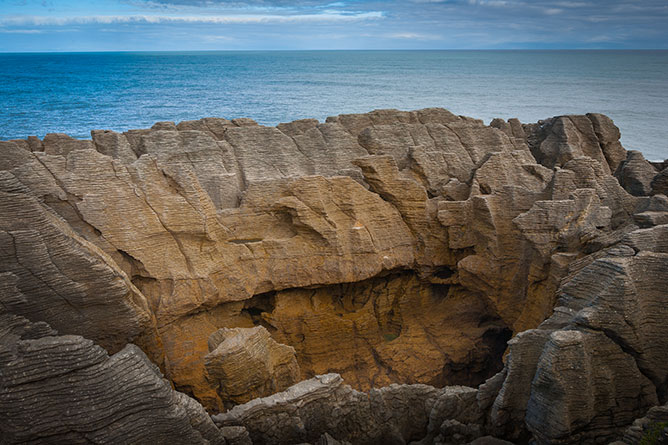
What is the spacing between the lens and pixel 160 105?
61656 millimetres

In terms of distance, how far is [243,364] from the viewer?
9.97 metres

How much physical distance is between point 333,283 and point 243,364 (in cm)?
383

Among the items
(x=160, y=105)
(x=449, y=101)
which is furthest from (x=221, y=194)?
(x=449, y=101)

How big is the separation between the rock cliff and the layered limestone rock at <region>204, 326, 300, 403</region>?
44mm

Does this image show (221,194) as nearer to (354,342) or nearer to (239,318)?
(239,318)

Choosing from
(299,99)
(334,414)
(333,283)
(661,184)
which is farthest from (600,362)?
(299,99)

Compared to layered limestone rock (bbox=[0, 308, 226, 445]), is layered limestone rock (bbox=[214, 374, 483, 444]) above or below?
below

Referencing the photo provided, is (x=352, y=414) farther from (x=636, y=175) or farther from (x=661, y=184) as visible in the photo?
(x=636, y=175)

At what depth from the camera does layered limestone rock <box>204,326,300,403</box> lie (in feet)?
32.2

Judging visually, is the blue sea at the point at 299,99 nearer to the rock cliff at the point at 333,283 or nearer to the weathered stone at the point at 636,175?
the weathered stone at the point at 636,175

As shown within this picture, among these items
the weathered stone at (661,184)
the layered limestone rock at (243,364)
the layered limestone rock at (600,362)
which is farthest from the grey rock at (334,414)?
the weathered stone at (661,184)

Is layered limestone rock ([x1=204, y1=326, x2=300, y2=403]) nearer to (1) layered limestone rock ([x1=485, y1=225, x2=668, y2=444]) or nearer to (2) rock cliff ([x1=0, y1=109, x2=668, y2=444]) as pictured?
(2) rock cliff ([x1=0, y1=109, x2=668, y2=444])

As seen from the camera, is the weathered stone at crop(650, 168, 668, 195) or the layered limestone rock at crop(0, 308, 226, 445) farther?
the weathered stone at crop(650, 168, 668, 195)

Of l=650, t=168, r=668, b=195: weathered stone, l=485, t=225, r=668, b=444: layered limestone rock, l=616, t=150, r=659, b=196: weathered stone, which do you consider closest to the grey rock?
l=485, t=225, r=668, b=444: layered limestone rock
